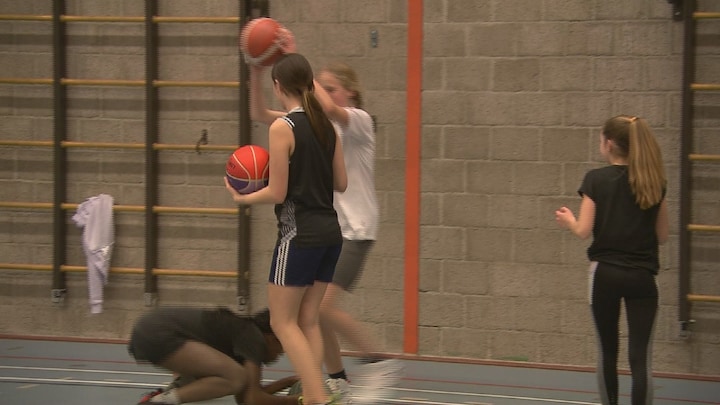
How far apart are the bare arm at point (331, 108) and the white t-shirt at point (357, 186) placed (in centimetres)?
6

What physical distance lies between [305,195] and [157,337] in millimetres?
803

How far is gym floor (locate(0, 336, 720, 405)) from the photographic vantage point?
4.89 metres

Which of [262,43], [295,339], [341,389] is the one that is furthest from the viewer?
[341,389]

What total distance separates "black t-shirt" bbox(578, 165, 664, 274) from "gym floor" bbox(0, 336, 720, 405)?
1233 millimetres

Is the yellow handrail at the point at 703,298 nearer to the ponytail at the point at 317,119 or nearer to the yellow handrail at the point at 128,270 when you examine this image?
the ponytail at the point at 317,119

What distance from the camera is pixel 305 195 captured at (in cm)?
395

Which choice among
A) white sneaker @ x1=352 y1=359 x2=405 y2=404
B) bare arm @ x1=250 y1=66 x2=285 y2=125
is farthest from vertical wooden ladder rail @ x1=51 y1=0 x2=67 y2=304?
white sneaker @ x1=352 y1=359 x2=405 y2=404

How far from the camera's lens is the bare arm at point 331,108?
4.30 meters

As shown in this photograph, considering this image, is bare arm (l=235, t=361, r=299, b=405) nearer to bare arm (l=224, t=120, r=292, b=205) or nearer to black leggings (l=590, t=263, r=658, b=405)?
bare arm (l=224, t=120, r=292, b=205)

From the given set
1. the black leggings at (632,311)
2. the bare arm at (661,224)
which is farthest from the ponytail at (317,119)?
the bare arm at (661,224)

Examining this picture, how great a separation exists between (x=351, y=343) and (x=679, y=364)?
1.97 m

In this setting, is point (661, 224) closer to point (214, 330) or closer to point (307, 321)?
point (307, 321)

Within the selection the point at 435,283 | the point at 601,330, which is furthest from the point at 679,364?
the point at 601,330

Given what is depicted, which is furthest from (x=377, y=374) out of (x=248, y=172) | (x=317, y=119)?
(x=317, y=119)
